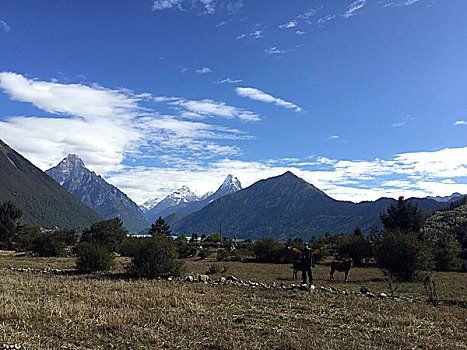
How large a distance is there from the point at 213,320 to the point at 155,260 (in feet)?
33.3

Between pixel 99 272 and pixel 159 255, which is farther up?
pixel 159 255

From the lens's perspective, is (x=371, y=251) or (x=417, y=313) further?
(x=371, y=251)

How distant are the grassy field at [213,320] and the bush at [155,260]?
4288mm

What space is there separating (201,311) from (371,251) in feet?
103

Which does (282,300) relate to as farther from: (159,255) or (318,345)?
(159,255)

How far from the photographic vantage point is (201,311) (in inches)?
436

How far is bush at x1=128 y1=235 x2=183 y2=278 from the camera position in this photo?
757 inches

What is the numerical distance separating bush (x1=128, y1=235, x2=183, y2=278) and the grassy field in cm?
429

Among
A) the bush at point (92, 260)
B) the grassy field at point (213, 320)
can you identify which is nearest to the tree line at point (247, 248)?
the bush at point (92, 260)

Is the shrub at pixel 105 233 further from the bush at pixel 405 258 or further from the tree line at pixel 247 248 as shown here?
the bush at pixel 405 258

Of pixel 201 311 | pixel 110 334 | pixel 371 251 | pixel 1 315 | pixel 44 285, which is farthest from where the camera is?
pixel 371 251

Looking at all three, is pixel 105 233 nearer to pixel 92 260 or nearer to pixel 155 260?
pixel 92 260

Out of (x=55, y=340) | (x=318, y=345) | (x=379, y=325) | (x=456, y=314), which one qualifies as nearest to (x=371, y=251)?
(x=456, y=314)

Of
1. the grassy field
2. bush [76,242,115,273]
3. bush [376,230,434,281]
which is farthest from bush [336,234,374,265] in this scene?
bush [76,242,115,273]
